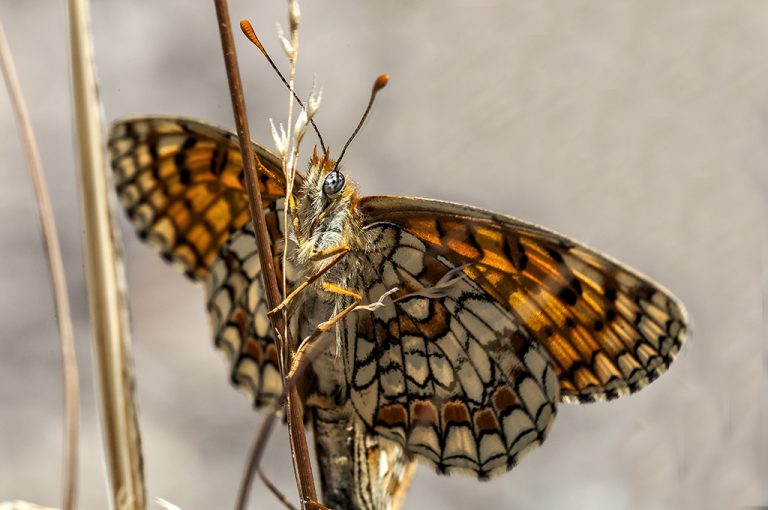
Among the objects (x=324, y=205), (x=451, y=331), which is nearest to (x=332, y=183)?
(x=324, y=205)

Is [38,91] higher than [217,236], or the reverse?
[38,91]

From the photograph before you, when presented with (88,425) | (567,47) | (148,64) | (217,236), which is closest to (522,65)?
(567,47)

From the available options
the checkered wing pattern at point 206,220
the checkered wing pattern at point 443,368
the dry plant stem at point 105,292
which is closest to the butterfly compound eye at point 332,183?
the checkered wing pattern at point 443,368

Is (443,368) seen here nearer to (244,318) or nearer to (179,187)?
(244,318)

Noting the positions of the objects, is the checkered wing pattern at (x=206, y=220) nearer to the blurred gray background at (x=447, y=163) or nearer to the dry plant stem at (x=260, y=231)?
the blurred gray background at (x=447, y=163)

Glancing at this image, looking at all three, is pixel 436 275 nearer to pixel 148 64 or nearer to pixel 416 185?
pixel 416 185

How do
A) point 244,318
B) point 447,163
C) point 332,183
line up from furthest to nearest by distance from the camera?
point 447,163
point 244,318
point 332,183
